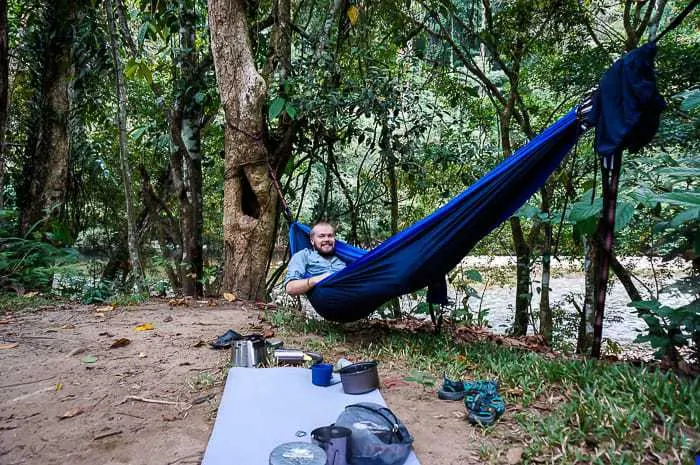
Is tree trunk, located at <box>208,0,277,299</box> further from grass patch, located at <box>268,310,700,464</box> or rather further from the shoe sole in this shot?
the shoe sole

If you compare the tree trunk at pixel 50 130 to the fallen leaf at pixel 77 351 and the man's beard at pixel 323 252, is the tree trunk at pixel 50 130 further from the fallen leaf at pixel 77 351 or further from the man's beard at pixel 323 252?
the man's beard at pixel 323 252

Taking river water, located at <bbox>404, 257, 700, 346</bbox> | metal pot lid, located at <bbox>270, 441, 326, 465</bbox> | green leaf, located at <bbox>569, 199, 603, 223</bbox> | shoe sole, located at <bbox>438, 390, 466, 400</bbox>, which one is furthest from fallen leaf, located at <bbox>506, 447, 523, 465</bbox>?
river water, located at <bbox>404, 257, 700, 346</bbox>

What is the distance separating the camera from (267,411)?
1488mm

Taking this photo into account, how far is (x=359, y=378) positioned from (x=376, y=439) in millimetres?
454

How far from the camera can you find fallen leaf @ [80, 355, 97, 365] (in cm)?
200

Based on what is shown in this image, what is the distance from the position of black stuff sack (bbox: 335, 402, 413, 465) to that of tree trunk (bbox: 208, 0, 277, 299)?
2.23 m

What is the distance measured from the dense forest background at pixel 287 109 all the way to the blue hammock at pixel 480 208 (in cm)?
75

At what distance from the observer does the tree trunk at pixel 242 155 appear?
10.8ft

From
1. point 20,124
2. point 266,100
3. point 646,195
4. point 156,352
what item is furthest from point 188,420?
point 20,124

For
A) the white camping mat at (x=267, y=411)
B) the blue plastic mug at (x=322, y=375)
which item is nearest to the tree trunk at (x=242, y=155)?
the white camping mat at (x=267, y=411)

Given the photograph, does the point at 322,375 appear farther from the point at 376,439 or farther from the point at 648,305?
the point at 648,305

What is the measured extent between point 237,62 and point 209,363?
85.2 inches

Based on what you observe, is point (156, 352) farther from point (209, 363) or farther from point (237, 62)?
point (237, 62)

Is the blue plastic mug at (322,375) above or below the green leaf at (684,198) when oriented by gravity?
below
